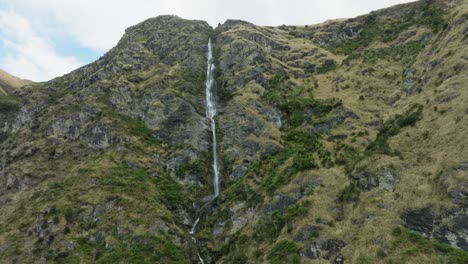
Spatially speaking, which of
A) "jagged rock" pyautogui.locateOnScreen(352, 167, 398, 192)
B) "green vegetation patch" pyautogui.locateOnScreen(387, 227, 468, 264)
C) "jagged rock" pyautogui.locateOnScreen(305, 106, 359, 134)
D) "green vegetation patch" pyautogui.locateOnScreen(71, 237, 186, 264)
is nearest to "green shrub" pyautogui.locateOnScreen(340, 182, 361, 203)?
"jagged rock" pyautogui.locateOnScreen(352, 167, 398, 192)

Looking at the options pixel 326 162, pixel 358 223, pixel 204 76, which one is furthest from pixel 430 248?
pixel 204 76

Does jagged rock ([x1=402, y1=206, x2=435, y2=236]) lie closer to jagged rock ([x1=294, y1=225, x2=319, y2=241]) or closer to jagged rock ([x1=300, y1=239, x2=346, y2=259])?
jagged rock ([x1=300, y1=239, x2=346, y2=259])

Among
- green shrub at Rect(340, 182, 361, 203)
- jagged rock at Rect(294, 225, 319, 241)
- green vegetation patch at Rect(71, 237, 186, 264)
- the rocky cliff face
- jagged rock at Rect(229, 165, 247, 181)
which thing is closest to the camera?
the rocky cliff face

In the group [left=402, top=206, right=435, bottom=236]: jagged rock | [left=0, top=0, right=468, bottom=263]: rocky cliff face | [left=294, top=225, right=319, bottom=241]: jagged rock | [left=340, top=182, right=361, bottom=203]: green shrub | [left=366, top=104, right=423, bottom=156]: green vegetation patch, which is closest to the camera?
[left=402, top=206, right=435, bottom=236]: jagged rock

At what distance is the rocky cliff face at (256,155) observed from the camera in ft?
183

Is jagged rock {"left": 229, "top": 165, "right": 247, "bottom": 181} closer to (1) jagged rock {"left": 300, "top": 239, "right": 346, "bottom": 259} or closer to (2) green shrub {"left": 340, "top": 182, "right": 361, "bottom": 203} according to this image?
(2) green shrub {"left": 340, "top": 182, "right": 361, "bottom": 203}

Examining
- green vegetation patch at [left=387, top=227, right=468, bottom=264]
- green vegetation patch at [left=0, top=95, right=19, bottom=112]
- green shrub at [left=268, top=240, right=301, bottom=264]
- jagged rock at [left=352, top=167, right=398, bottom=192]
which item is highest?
green vegetation patch at [left=0, top=95, right=19, bottom=112]

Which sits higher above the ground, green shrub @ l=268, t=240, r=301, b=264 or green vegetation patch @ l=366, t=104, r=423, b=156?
green vegetation patch @ l=366, t=104, r=423, b=156

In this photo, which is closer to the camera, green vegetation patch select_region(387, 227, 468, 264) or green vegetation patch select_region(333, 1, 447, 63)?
green vegetation patch select_region(387, 227, 468, 264)

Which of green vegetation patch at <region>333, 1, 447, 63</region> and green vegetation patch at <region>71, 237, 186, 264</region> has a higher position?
green vegetation patch at <region>333, 1, 447, 63</region>

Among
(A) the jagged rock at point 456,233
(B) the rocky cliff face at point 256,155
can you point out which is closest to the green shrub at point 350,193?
(B) the rocky cliff face at point 256,155

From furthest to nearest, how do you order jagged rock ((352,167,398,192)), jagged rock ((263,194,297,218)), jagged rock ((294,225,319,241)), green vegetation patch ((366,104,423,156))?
1. jagged rock ((263,194,297,218))
2. green vegetation patch ((366,104,423,156))
3. jagged rock ((352,167,398,192))
4. jagged rock ((294,225,319,241))

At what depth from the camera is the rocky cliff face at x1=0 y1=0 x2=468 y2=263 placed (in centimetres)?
5569

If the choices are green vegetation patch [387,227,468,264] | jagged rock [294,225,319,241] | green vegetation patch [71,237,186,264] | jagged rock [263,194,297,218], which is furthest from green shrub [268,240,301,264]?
green vegetation patch [71,237,186,264]
